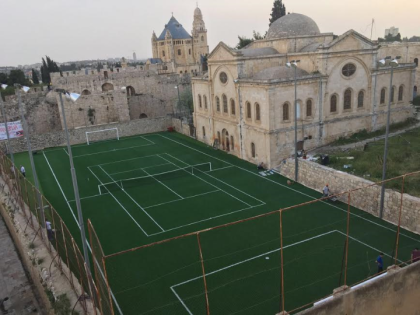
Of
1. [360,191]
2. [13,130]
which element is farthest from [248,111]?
[13,130]

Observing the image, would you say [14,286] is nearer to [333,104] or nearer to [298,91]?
[298,91]

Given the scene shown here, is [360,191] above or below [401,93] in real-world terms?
below

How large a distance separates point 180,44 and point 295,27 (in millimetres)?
58168

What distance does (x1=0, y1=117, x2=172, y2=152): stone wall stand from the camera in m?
38.7

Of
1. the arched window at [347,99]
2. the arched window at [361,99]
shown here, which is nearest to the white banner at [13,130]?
the arched window at [347,99]

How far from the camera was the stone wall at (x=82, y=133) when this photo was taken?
3868 centimetres

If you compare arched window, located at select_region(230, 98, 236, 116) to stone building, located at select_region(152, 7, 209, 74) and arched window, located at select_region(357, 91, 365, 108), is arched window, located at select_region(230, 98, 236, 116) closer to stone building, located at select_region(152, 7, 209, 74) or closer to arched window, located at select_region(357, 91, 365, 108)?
arched window, located at select_region(357, 91, 365, 108)

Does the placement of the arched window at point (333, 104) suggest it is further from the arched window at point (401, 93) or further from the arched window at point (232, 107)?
the arched window at point (232, 107)

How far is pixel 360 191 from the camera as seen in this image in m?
19.8

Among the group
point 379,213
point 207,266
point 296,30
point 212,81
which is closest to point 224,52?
point 212,81

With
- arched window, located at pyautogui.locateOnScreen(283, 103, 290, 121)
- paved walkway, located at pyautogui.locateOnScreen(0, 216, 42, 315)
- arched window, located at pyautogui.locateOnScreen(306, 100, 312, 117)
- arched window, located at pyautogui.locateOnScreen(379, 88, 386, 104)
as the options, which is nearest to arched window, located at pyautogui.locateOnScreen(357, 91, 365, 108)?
arched window, located at pyautogui.locateOnScreen(379, 88, 386, 104)

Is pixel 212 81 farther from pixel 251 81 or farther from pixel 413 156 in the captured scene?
pixel 413 156

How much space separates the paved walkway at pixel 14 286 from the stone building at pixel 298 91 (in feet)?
56.3

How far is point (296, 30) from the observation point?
33094mm
